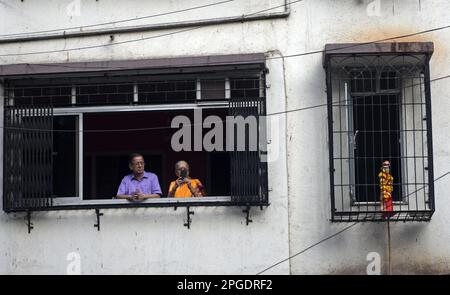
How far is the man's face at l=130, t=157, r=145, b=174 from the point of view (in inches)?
474

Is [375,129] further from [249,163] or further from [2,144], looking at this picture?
[2,144]

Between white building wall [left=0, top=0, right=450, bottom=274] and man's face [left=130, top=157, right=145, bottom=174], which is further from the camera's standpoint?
man's face [left=130, top=157, right=145, bottom=174]

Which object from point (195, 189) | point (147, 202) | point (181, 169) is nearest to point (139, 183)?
point (147, 202)

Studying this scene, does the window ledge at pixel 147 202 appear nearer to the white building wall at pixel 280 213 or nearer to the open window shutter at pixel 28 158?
the white building wall at pixel 280 213

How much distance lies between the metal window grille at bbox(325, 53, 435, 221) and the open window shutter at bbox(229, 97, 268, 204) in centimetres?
88

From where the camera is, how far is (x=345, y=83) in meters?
11.4

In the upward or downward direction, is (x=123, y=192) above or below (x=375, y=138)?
below

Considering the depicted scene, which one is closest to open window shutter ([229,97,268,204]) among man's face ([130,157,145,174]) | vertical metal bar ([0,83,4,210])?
man's face ([130,157,145,174])

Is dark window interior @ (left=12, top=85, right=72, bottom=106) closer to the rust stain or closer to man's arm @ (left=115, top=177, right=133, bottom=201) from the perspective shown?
man's arm @ (left=115, top=177, right=133, bottom=201)

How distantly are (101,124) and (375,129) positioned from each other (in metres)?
3.59

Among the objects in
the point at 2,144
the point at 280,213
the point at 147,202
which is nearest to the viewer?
the point at 280,213

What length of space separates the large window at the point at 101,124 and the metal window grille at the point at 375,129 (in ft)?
3.24

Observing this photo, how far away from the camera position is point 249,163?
451 inches
